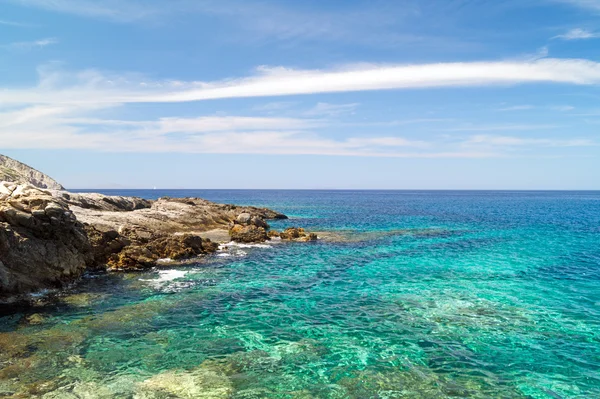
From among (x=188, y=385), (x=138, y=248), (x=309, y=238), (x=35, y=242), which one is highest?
(x=35, y=242)

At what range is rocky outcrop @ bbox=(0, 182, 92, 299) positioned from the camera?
2475 centimetres

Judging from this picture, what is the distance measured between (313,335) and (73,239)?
71.8 ft

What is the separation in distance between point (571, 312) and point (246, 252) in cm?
3094

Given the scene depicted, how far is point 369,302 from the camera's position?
25.0m

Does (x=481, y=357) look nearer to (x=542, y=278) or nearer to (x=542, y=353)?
(x=542, y=353)

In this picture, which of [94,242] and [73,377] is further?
[94,242]

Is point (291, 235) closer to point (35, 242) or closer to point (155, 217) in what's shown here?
point (155, 217)

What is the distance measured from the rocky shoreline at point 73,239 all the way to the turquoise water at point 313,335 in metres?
2.71

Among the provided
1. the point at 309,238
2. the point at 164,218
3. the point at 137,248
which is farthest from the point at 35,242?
the point at 309,238

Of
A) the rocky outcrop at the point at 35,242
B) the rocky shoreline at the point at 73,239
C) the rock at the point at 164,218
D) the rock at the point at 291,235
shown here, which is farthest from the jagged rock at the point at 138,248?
the rock at the point at 291,235

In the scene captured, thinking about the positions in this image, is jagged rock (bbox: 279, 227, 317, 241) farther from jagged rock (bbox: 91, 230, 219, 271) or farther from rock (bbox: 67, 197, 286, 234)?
jagged rock (bbox: 91, 230, 219, 271)

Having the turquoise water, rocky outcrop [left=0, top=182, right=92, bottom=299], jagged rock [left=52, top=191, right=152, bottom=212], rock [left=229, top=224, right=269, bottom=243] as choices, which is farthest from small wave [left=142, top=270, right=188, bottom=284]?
jagged rock [left=52, top=191, right=152, bottom=212]

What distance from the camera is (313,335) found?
1930 cm

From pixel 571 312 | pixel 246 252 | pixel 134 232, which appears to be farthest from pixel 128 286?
pixel 571 312
